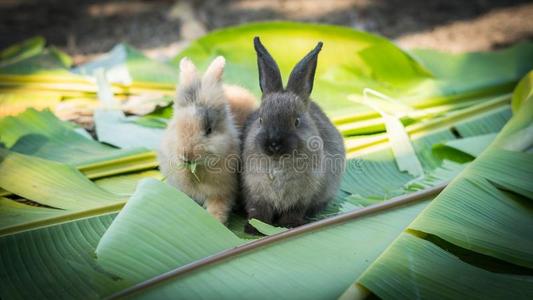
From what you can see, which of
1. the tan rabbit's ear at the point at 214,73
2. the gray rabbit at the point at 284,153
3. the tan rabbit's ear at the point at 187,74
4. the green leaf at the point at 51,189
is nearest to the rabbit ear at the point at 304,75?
the gray rabbit at the point at 284,153

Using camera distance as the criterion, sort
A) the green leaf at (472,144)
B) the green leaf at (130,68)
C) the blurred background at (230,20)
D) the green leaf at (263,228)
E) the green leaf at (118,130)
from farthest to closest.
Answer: the blurred background at (230,20) → the green leaf at (130,68) → the green leaf at (118,130) → the green leaf at (472,144) → the green leaf at (263,228)

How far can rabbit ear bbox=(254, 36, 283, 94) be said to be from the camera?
280 cm

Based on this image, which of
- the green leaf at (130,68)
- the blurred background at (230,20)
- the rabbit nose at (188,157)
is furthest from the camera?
the blurred background at (230,20)

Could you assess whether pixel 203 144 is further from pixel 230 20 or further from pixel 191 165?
pixel 230 20

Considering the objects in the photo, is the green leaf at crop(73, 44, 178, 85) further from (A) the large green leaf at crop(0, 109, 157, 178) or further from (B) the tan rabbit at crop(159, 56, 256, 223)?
(B) the tan rabbit at crop(159, 56, 256, 223)

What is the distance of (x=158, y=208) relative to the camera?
244 cm

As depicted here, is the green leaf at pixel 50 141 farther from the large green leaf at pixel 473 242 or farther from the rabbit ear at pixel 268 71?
the large green leaf at pixel 473 242

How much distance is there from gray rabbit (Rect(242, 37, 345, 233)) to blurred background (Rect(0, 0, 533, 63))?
3.70 m

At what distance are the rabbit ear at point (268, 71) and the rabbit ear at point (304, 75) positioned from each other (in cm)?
6

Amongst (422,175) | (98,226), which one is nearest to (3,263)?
(98,226)

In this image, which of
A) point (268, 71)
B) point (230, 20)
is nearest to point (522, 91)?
point (268, 71)

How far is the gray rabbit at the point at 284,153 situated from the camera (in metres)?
2.70

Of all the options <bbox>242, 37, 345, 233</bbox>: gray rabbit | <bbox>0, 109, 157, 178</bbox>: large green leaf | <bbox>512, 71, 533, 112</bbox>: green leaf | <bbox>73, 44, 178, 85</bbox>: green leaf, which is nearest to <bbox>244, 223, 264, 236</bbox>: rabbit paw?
<bbox>242, 37, 345, 233</bbox>: gray rabbit

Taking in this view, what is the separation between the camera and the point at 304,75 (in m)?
2.82
